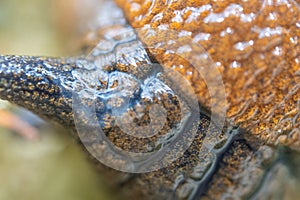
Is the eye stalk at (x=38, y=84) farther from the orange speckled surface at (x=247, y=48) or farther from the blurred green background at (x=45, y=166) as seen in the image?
the blurred green background at (x=45, y=166)

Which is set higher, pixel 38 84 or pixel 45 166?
pixel 38 84

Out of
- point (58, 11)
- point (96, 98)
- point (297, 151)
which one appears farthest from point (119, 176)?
point (58, 11)

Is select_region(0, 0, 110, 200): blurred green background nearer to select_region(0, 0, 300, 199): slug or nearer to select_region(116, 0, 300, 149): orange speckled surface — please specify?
select_region(0, 0, 300, 199): slug

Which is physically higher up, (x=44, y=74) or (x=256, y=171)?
(x=44, y=74)

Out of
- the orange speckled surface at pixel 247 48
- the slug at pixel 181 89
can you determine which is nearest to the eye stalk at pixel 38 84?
the slug at pixel 181 89

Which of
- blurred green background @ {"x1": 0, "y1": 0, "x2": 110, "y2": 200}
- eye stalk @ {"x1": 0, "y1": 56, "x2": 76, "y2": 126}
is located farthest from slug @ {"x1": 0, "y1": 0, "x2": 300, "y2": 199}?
blurred green background @ {"x1": 0, "y1": 0, "x2": 110, "y2": 200}

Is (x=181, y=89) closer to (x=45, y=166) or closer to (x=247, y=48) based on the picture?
(x=247, y=48)

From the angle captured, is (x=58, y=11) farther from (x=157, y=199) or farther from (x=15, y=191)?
(x=157, y=199)

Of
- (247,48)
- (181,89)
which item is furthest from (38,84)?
(247,48)
